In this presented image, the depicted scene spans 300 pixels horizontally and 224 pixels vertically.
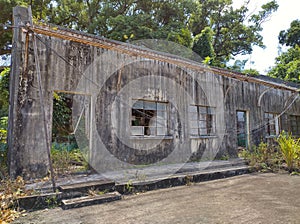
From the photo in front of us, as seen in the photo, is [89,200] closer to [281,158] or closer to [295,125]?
[281,158]

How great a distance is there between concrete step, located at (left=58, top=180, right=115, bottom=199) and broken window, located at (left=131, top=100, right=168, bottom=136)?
232 centimetres

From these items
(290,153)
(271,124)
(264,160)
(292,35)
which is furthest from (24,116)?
(292,35)

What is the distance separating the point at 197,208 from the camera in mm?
3777

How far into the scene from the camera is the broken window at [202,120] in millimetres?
8078

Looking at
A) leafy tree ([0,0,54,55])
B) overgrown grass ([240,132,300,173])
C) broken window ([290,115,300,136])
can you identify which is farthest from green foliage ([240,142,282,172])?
leafy tree ([0,0,54,55])

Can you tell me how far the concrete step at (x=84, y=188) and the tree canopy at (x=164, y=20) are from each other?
11.5 meters

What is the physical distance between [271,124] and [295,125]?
7.27 ft

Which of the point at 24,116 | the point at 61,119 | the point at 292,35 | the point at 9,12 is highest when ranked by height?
the point at 292,35

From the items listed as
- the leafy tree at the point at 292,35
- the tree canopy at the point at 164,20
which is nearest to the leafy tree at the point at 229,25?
Answer: the tree canopy at the point at 164,20

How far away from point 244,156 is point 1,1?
1339 cm

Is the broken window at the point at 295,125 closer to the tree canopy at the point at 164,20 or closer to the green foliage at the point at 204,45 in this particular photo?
the tree canopy at the point at 164,20

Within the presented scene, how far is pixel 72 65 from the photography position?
19.0 ft

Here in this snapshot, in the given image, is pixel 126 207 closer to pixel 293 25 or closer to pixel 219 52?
pixel 219 52

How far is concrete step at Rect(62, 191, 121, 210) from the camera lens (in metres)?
3.87
